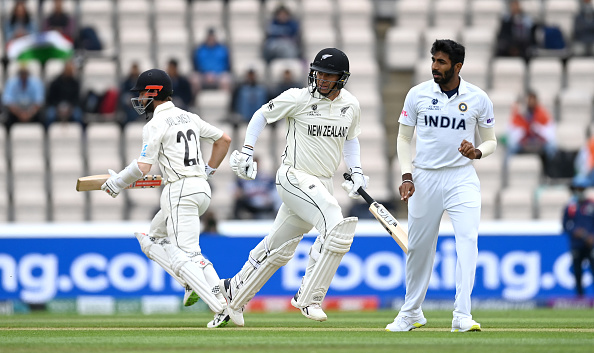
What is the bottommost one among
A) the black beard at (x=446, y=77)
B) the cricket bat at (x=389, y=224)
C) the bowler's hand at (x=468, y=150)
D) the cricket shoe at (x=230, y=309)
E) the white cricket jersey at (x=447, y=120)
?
the cricket shoe at (x=230, y=309)

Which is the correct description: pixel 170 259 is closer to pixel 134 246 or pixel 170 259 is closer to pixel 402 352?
pixel 402 352

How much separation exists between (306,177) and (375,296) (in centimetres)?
482

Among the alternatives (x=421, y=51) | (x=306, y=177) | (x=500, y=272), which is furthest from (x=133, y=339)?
(x=421, y=51)

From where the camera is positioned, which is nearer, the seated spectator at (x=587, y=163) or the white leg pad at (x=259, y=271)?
the white leg pad at (x=259, y=271)

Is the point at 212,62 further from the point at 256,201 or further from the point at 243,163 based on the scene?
the point at 243,163

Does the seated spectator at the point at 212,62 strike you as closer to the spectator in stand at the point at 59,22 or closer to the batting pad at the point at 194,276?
the spectator in stand at the point at 59,22

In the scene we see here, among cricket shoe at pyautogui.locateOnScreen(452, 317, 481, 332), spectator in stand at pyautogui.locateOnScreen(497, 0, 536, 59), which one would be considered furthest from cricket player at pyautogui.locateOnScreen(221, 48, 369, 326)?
spectator in stand at pyautogui.locateOnScreen(497, 0, 536, 59)

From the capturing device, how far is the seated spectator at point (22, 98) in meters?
13.7

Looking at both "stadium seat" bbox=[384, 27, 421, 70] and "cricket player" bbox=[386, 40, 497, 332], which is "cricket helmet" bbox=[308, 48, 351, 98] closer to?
"cricket player" bbox=[386, 40, 497, 332]

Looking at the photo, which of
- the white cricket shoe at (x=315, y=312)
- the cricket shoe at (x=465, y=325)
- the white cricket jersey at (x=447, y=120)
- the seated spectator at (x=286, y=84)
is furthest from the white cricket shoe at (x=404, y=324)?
the seated spectator at (x=286, y=84)

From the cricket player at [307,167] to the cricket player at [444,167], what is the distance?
1.80 ft

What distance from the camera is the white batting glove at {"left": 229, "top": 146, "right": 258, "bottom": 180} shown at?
7141mm

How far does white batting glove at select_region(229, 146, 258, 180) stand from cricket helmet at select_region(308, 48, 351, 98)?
63 cm

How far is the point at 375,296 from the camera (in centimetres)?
1173
